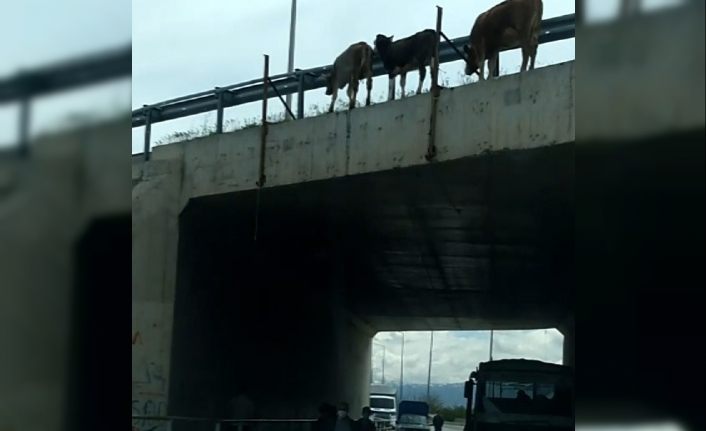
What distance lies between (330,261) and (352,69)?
5836mm

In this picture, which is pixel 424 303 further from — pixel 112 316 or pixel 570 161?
pixel 112 316

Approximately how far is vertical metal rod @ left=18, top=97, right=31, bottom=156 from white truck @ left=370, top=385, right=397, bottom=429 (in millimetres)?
18541

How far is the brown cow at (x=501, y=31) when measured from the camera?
11437 mm

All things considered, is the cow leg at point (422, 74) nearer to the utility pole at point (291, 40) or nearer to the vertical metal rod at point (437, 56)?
the vertical metal rod at point (437, 56)

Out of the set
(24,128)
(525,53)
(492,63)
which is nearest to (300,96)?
(492,63)

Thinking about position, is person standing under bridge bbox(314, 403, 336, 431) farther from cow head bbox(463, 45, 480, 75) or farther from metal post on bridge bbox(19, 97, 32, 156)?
metal post on bridge bbox(19, 97, 32, 156)

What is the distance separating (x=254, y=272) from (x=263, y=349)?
90.6 inches

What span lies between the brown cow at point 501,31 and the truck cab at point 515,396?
481 centimetres

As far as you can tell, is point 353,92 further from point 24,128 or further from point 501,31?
point 24,128

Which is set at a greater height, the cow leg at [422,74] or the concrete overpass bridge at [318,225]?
the cow leg at [422,74]

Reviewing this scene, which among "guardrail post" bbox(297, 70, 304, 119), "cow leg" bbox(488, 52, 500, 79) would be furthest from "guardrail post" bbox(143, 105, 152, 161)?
"cow leg" bbox(488, 52, 500, 79)

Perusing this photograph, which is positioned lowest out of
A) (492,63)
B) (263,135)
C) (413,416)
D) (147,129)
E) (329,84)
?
(413,416)

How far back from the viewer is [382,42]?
1299 centimetres

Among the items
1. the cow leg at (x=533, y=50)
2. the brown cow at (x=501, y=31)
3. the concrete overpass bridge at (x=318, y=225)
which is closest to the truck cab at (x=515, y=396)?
the concrete overpass bridge at (x=318, y=225)
